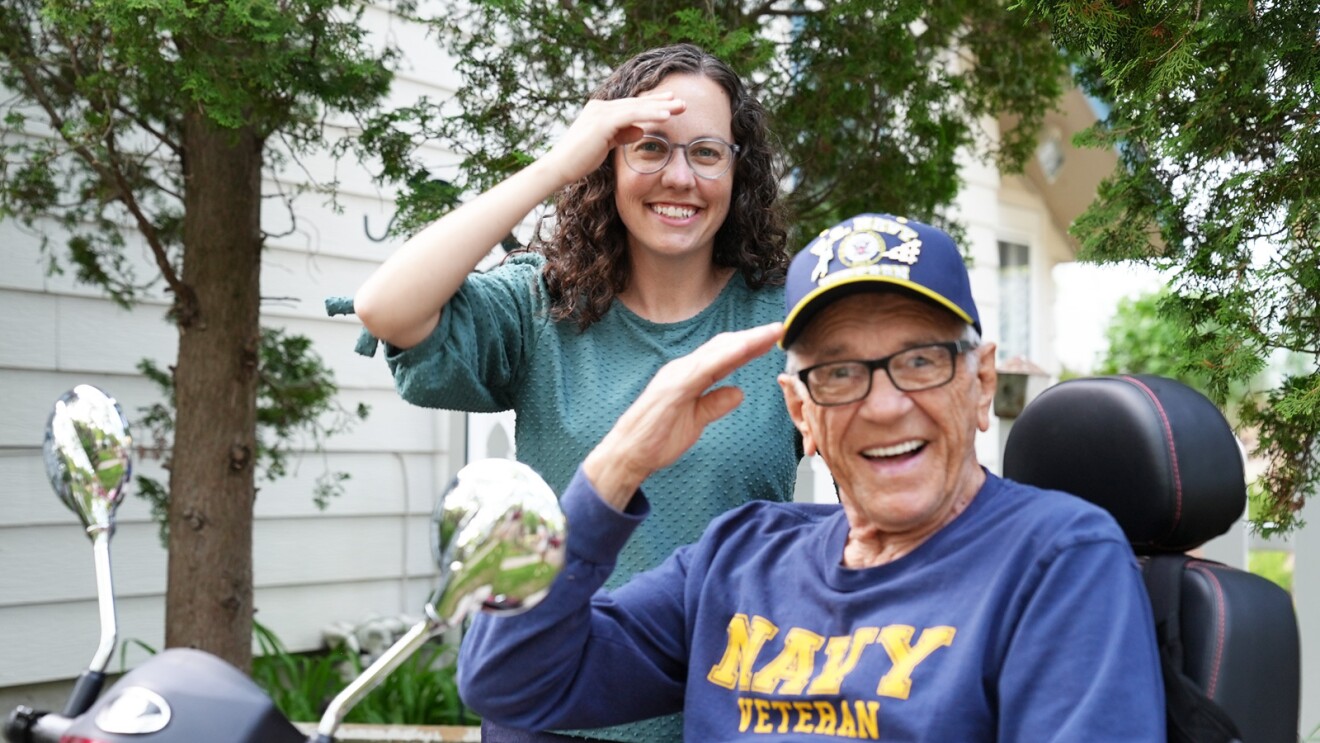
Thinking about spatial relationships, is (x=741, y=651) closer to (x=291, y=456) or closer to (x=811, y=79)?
(x=811, y=79)

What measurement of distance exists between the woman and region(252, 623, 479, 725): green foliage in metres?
2.70

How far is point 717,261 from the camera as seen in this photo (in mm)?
2416

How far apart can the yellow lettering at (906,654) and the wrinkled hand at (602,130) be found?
2.83 ft

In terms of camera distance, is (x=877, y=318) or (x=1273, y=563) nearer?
(x=877, y=318)

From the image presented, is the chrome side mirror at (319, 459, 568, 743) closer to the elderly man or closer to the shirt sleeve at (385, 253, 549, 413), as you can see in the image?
the elderly man

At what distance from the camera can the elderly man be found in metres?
1.62

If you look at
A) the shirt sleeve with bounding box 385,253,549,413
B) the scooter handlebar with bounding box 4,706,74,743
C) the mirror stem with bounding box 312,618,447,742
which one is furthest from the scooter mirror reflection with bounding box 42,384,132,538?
the shirt sleeve with bounding box 385,253,549,413

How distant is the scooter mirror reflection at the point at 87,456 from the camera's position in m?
1.43

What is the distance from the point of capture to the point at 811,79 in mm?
4039

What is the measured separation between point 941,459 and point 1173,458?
313 millimetres

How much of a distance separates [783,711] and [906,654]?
20 centimetres

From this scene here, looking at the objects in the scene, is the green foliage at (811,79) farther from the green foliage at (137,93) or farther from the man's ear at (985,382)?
the man's ear at (985,382)

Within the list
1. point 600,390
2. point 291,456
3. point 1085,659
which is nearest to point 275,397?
point 291,456

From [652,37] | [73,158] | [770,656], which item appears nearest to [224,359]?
[73,158]
